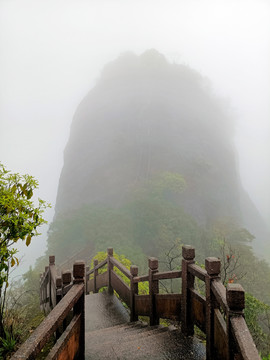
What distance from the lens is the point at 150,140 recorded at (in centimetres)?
4812

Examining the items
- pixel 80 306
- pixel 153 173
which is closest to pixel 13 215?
pixel 80 306

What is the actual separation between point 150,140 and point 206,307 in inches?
1832

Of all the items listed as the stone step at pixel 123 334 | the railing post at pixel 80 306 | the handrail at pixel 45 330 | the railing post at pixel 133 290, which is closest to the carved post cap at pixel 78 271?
the railing post at pixel 80 306

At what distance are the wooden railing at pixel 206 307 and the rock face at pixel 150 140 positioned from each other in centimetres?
3314

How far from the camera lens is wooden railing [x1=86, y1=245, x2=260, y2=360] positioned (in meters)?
1.90

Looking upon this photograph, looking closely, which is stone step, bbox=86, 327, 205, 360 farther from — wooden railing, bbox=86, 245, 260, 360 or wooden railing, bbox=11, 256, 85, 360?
wooden railing, bbox=11, 256, 85, 360

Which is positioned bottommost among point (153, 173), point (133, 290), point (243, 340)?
point (133, 290)

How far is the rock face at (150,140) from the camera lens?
42031 mm

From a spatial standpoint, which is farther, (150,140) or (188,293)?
(150,140)

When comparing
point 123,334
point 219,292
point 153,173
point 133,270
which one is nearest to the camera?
point 219,292

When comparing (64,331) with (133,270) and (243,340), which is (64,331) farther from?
(133,270)

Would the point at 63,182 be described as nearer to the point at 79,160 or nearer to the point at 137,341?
the point at 79,160

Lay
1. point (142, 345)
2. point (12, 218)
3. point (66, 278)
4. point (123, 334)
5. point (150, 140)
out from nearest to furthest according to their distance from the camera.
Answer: point (12, 218), point (142, 345), point (66, 278), point (123, 334), point (150, 140)

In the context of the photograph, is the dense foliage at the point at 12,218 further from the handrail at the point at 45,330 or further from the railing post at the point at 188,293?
the railing post at the point at 188,293
